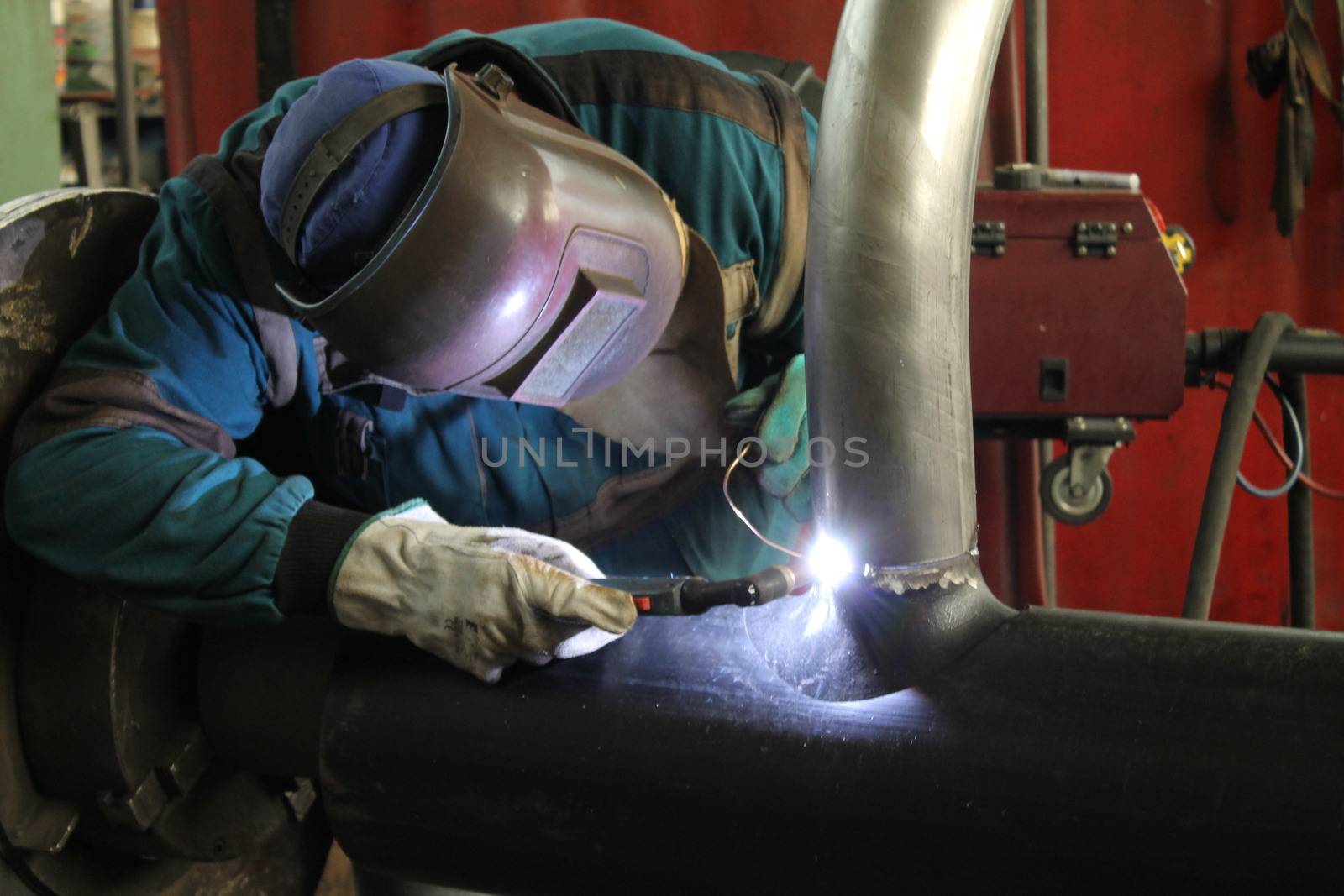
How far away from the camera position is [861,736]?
2.12ft

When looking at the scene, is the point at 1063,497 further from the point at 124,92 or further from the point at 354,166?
the point at 124,92

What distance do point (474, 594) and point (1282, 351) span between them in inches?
55.3

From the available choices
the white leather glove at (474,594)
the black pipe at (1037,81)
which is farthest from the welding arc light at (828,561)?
the black pipe at (1037,81)

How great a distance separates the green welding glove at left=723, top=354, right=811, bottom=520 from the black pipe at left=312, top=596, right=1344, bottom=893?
0.45m

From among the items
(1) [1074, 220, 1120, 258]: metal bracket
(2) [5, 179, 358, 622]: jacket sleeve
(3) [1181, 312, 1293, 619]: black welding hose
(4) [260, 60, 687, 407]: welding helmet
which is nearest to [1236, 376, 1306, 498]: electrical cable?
(3) [1181, 312, 1293, 619]: black welding hose

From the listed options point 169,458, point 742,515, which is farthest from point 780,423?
point 169,458

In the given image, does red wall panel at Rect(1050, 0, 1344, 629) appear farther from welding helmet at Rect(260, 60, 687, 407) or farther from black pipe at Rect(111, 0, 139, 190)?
black pipe at Rect(111, 0, 139, 190)

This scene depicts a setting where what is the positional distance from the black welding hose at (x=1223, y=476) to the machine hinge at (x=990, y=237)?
15.7 inches

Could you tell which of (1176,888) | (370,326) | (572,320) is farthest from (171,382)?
(1176,888)

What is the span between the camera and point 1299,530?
6.11 ft

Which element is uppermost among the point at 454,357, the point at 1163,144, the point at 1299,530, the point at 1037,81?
the point at 1037,81

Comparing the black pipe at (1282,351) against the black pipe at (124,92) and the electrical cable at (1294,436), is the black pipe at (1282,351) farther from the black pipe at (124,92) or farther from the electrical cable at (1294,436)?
the black pipe at (124,92)

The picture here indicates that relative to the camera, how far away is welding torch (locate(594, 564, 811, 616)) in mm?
717

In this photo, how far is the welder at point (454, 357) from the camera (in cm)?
87
